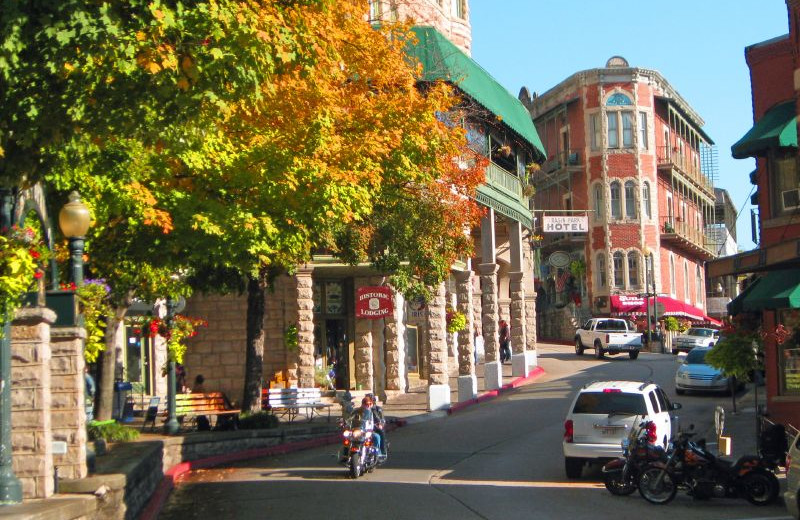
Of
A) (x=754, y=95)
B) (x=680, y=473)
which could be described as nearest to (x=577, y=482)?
(x=680, y=473)

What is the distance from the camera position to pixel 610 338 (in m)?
49.8

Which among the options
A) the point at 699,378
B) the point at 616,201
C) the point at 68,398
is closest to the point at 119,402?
the point at 68,398

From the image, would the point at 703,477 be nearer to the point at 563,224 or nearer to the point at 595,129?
the point at 563,224

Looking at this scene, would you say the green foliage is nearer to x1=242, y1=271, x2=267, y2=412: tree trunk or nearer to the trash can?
x1=242, y1=271, x2=267, y2=412: tree trunk

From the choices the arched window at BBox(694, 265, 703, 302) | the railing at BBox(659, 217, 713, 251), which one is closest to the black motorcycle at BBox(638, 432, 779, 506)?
the railing at BBox(659, 217, 713, 251)

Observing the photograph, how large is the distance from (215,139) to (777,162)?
11.6 meters

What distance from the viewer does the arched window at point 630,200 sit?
214 ft

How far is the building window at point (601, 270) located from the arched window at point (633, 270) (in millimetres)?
1439

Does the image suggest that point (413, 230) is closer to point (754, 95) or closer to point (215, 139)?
point (754, 95)

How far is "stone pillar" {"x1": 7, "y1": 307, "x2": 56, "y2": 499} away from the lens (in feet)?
38.6

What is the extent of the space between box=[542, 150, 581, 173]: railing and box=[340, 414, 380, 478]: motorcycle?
48.8 m

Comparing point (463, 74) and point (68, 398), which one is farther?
point (463, 74)

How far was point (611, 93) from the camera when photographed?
215 feet

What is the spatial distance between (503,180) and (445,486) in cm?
2230
